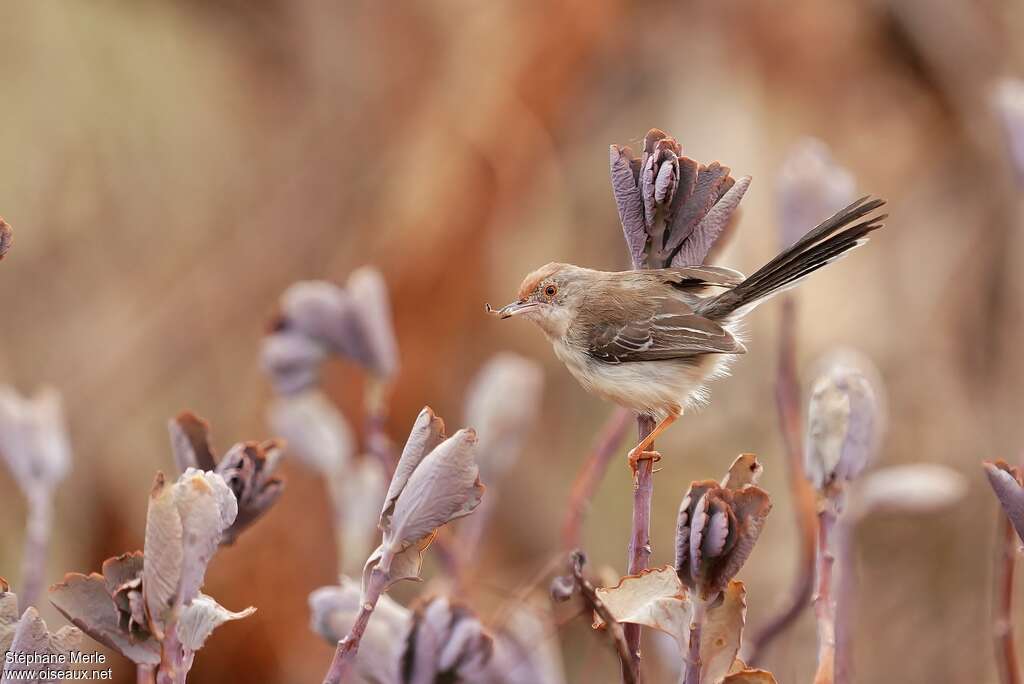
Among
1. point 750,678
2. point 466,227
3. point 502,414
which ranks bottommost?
point 750,678

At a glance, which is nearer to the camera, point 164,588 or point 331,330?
point 164,588

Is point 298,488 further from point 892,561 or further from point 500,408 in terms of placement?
point 892,561

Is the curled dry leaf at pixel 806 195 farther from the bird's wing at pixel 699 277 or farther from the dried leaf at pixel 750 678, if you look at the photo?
the dried leaf at pixel 750 678

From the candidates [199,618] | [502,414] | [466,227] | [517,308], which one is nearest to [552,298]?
[517,308]

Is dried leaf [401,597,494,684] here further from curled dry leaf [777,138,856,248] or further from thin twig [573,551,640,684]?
curled dry leaf [777,138,856,248]

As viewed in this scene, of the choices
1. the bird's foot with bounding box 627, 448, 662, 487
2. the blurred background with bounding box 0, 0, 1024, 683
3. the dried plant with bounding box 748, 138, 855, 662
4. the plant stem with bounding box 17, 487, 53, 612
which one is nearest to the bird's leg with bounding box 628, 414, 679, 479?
the bird's foot with bounding box 627, 448, 662, 487

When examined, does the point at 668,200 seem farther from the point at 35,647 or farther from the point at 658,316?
the point at 35,647
